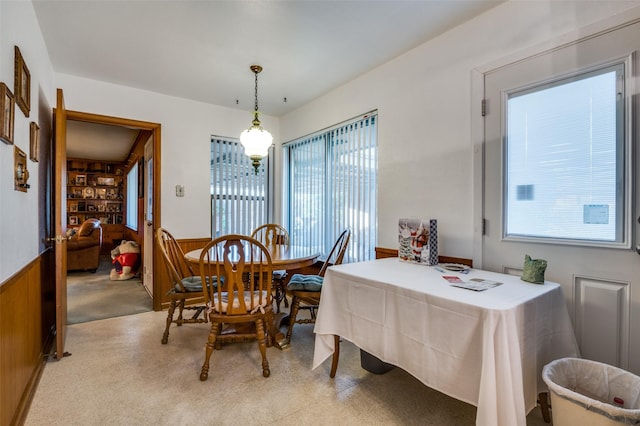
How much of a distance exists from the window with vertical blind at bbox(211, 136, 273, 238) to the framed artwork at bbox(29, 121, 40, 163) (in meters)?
1.95

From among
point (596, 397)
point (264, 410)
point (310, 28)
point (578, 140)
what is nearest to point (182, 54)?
point (310, 28)

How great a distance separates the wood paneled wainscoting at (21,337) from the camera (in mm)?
1350

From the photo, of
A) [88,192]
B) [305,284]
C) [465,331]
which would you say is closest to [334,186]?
[305,284]

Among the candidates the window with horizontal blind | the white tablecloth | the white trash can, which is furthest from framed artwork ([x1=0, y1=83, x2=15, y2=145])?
the window with horizontal blind

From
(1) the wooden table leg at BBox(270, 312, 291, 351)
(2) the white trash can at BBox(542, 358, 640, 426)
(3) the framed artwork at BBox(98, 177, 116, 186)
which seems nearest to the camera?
(2) the white trash can at BBox(542, 358, 640, 426)

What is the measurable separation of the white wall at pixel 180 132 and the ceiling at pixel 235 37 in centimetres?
18

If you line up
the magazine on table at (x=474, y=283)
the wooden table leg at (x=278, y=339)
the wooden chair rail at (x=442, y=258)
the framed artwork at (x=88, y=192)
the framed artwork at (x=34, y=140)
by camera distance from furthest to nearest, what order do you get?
the framed artwork at (x=88, y=192)
the wooden table leg at (x=278, y=339)
the wooden chair rail at (x=442, y=258)
the framed artwork at (x=34, y=140)
the magazine on table at (x=474, y=283)

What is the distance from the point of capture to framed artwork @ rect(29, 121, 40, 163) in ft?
6.39

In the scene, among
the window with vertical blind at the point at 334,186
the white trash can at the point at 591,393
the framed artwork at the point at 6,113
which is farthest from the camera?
the window with vertical blind at the point at 334,186

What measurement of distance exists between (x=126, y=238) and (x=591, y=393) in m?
9.06

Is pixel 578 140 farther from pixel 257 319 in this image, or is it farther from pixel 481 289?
pixel 257 319

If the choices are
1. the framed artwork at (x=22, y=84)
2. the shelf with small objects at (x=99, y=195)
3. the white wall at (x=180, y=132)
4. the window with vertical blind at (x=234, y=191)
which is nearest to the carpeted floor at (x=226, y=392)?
the white wall at (x=180, y=132)

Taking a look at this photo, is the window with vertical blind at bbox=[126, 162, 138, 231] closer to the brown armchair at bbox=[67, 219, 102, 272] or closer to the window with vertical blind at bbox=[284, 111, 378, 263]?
the brown armchair at bbox=[67, 219, 102, 272]

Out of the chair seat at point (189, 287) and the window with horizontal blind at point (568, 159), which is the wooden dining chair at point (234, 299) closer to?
the chair seat at point (189, 287)
